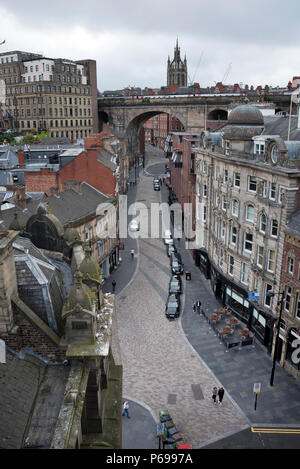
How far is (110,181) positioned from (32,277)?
117ft

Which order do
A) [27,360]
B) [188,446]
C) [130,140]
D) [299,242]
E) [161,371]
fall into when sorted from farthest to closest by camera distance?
[130,140], [161,371], [299,242], [188,446], [27,360]

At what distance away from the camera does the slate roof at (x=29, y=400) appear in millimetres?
9484

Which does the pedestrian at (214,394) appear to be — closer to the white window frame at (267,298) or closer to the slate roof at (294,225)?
the white window frame at (267,298)

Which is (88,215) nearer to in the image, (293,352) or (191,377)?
(191,377)

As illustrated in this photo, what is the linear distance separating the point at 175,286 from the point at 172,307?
4896 millimetres

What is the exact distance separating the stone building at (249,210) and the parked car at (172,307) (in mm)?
4881

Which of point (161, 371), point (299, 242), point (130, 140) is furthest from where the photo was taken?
point (130, 140)

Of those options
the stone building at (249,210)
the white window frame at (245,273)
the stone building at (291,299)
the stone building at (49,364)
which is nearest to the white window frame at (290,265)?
the stone building at (291,299)

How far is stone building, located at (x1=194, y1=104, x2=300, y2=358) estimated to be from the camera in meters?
28.8

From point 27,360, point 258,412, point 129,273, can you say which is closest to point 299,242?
point 258,412

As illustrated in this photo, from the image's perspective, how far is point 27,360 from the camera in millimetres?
11984

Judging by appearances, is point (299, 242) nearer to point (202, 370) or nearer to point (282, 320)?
point (282, 320)

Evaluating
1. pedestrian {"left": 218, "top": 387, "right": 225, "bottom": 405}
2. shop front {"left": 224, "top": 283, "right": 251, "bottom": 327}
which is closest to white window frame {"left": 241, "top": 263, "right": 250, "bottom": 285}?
shop front {"left": 224, "top": 283, "right": 251, "bottom": 327}

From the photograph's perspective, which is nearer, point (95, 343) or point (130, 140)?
point (95, 343)
